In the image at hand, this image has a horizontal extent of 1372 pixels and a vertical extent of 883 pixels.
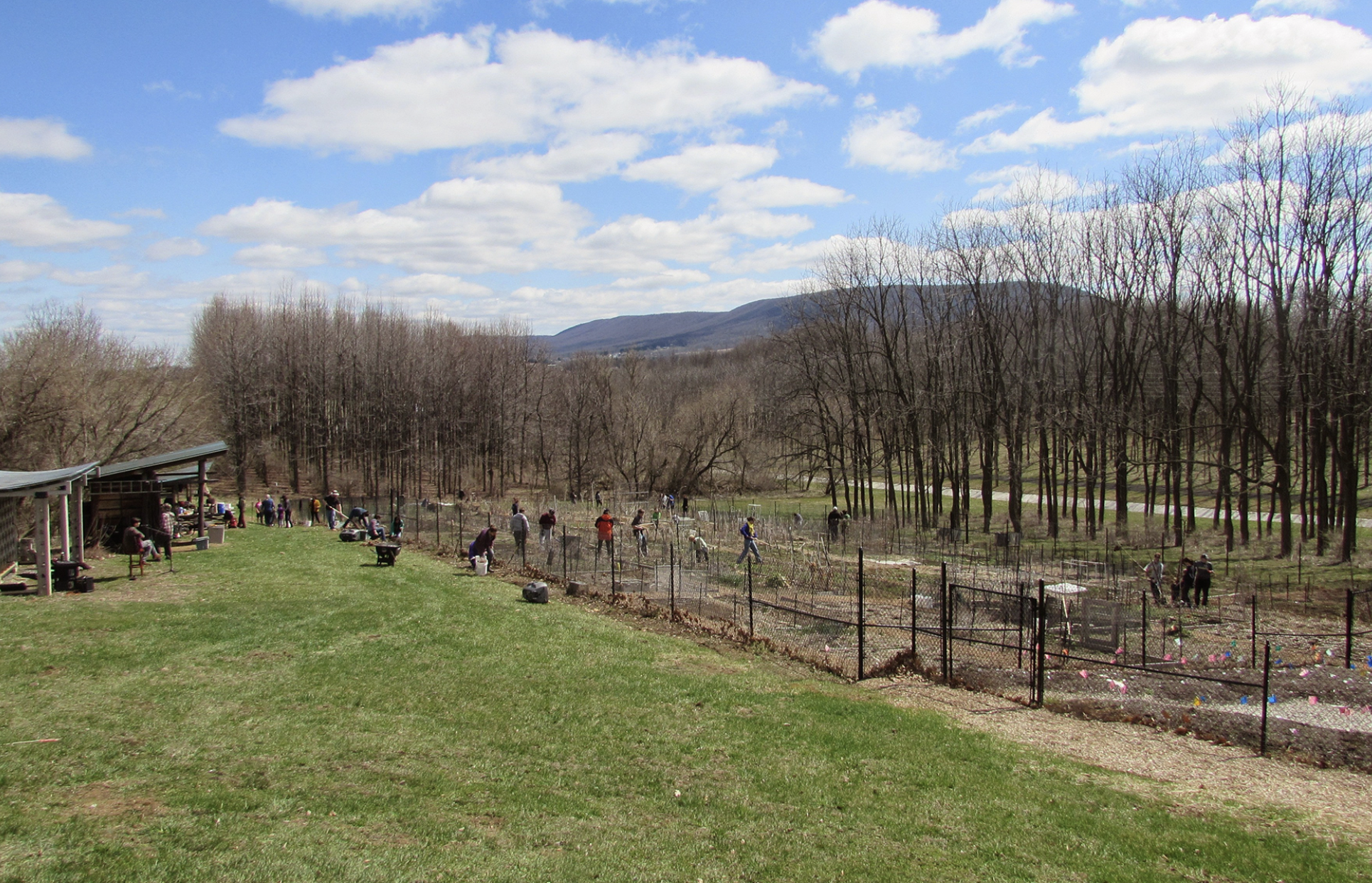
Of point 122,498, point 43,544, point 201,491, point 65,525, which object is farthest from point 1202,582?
point 201,491

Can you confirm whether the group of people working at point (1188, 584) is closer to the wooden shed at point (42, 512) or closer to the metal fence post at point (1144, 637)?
the metal fence post at point (1144, 637)

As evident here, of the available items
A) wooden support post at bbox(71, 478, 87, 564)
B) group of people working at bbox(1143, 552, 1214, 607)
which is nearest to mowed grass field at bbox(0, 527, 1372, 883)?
wooden support post at bbox(71, 478, 87, 564)

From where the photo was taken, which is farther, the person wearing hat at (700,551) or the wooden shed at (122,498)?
the person wearing hat at (700,551)

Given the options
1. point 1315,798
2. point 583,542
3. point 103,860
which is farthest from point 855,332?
point 103,860

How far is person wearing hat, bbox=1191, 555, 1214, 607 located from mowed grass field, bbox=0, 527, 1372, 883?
1374cm

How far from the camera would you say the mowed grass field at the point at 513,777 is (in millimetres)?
6695

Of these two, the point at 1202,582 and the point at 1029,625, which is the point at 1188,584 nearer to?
the point at 1202,582

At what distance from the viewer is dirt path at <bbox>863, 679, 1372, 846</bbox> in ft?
27.9

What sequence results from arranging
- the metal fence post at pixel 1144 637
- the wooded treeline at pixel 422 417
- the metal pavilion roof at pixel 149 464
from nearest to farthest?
the metal fence post at pixel 1144 637 → the metal pavilion roof at pixel 149 464 → the wooded treeline at pixel 422 417

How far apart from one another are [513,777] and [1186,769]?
7.96 meters

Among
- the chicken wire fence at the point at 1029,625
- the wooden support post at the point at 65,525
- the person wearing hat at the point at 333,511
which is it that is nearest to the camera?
the chicken wire fence at the point at 1029,625

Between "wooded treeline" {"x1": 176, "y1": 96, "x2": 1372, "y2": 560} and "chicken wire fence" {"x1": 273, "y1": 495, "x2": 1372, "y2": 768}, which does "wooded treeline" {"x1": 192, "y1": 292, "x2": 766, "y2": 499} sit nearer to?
"wooded treeline" {"x1": 176, "y1": 96, "x2": 1372, "y2": 560}

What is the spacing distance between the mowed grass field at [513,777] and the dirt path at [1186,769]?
39cm

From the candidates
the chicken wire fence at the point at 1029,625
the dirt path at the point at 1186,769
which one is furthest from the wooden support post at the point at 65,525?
A: the dirt path at the point at 1186,769
